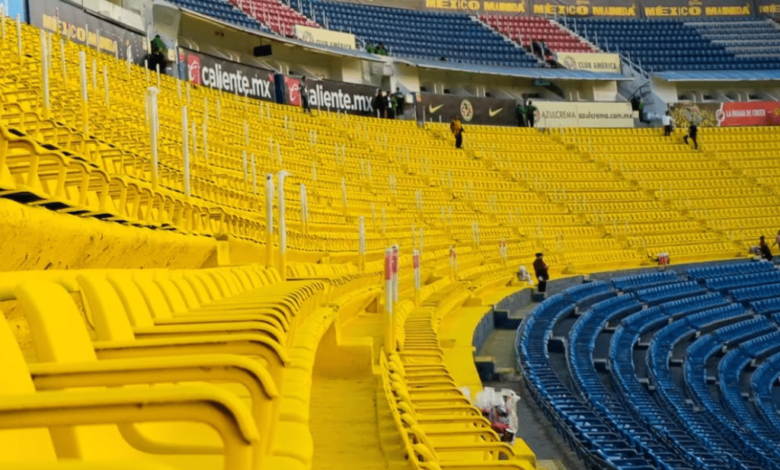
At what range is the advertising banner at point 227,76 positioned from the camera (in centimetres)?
1290

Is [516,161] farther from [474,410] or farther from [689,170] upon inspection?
[474,410]

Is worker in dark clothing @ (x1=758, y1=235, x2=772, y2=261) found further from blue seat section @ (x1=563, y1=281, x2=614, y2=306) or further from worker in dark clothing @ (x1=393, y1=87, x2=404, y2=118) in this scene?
worker in dark clothing @ (x1=393, y1=87, x2=404, y2=118)

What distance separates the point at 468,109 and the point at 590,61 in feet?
14.9

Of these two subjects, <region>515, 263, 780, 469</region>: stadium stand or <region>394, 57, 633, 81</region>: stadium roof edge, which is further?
<region>394, 57, 633, 81</region>: stadium roof edge

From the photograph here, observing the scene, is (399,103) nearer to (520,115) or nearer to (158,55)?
(520,115)

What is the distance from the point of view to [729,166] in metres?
18.6

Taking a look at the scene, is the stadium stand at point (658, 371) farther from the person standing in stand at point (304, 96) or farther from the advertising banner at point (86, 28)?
the person standing in stand at point (304, 96)

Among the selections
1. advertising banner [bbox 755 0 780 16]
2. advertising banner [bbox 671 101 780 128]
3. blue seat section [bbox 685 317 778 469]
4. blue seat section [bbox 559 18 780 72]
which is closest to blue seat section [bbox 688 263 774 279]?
blue seat section [bbox 685 317 778 469]

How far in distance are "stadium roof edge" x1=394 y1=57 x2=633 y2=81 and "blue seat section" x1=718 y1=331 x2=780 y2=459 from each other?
387 inches

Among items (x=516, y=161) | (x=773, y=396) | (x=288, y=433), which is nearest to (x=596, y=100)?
(x=516, y=161)

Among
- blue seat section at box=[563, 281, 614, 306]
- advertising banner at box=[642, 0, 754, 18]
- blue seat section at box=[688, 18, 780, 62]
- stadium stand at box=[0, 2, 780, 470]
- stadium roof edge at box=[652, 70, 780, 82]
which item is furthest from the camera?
advertising banner at box=[642, 0, 754, 18]

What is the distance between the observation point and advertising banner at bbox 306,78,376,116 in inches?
618

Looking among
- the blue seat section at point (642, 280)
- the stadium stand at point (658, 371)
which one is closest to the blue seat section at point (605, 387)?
the stadium stand at point (658, 371)

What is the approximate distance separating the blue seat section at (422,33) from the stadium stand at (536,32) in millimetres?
400
